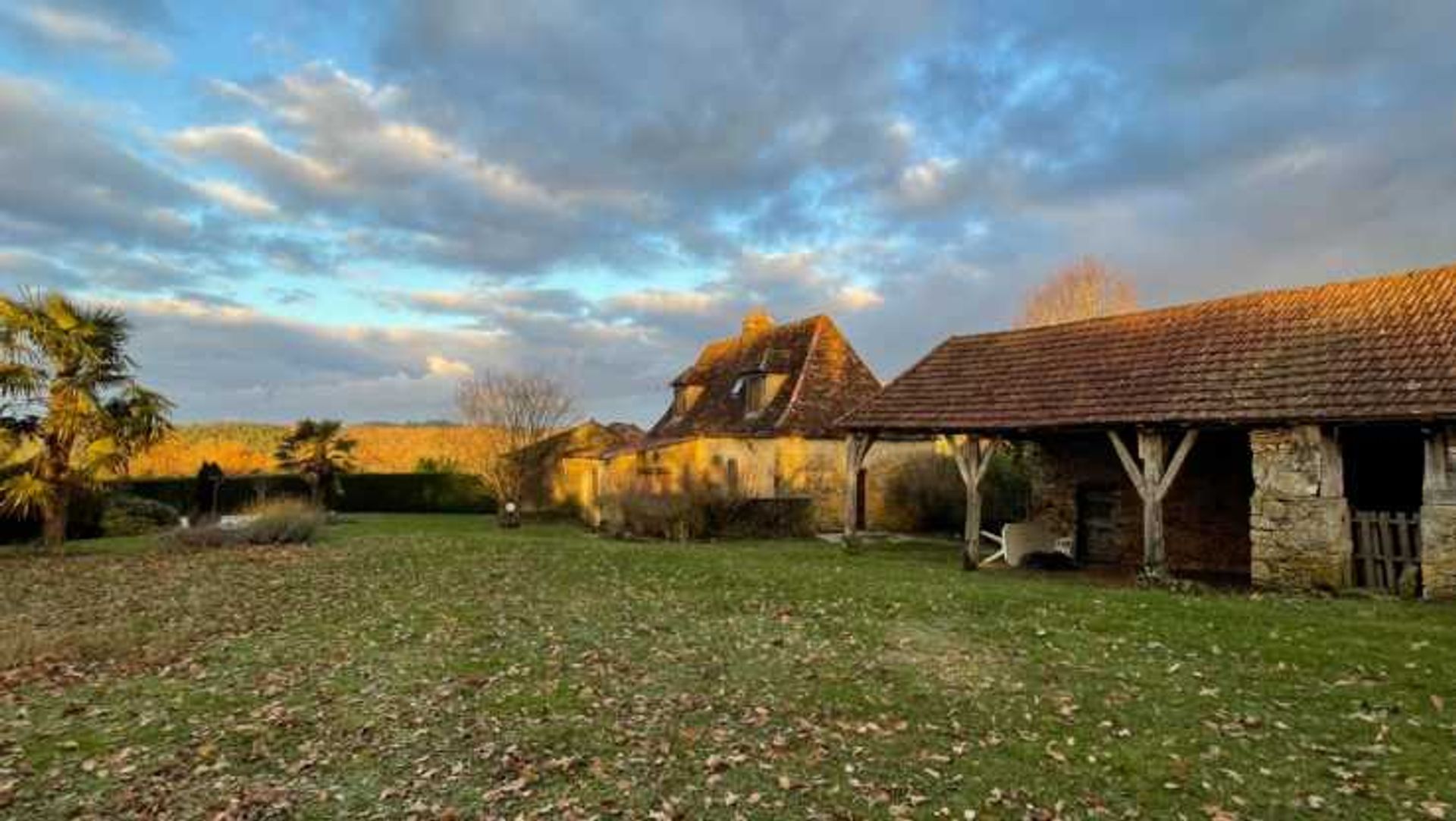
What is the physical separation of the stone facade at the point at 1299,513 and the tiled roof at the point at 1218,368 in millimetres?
624

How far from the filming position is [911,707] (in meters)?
6.91

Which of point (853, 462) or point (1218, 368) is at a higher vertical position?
point (1218, 368)

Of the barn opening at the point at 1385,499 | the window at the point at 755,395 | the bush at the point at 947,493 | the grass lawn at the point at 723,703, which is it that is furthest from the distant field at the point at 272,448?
the barn opening at the point at 1385,499

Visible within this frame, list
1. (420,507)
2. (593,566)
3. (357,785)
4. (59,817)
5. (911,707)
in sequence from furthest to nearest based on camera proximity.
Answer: (420,507)
(593,566)
(911,707)
(357,785)
(59,817)

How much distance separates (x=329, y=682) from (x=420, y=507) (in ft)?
113

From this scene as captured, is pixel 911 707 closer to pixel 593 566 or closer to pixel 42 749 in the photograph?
pixel 42 749

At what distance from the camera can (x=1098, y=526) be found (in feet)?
61.4

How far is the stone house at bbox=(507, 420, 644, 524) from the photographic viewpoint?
112 ft

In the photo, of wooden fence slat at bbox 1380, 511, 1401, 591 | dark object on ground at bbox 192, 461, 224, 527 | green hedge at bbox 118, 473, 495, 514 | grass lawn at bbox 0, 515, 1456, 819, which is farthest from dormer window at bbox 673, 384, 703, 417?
wooden fence slat at bbox 1380, 511, 1401, 591

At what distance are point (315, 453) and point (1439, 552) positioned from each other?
3367 centimetres

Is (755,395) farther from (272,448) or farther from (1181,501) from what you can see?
(272,448)

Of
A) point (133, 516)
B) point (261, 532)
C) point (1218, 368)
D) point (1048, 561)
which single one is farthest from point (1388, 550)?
point (133, 516)

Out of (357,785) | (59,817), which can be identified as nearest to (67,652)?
(59,817)

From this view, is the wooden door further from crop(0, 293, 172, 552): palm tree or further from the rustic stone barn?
crop(0, 293, 172, 552): palm tree
